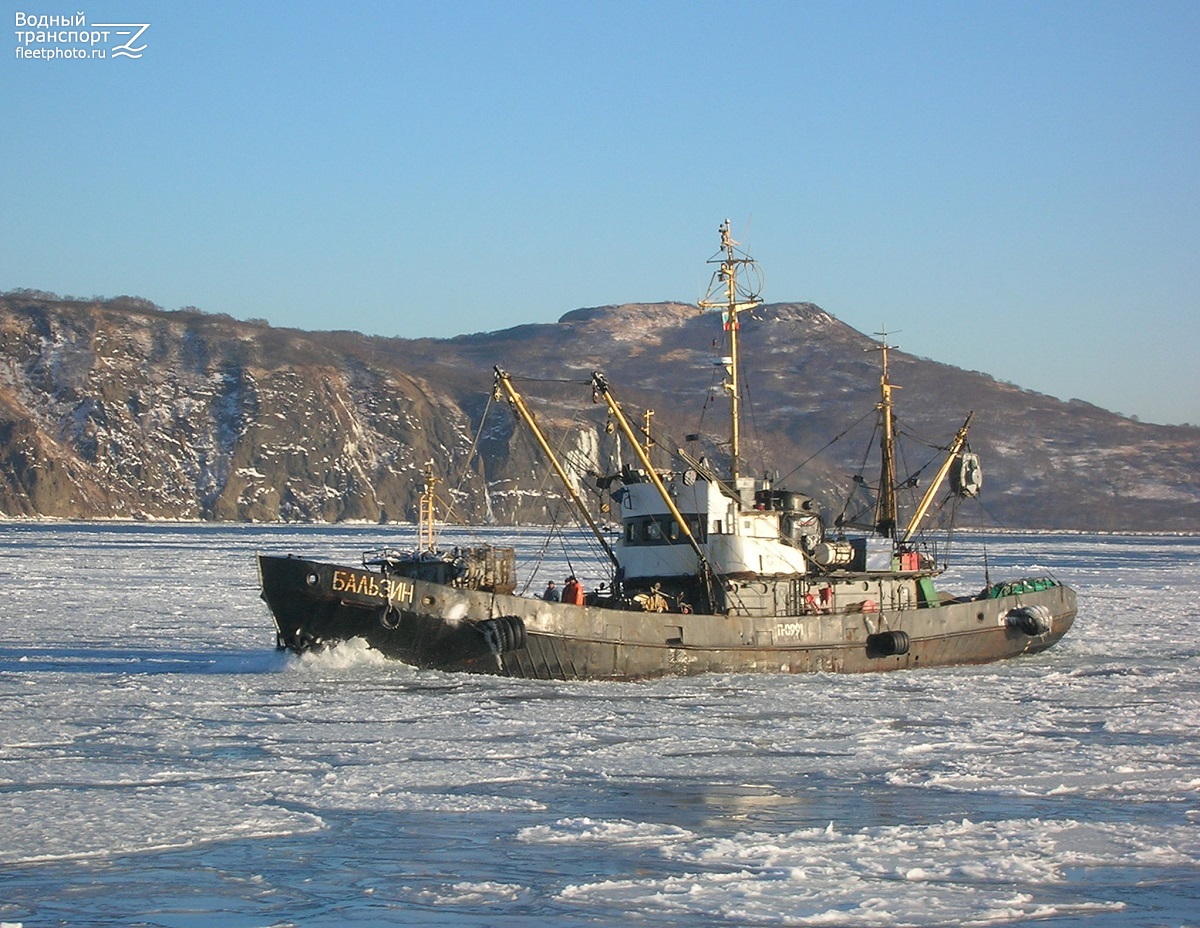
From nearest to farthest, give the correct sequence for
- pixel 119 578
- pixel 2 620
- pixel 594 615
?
pixel 594 615, pixel 2 620, pixel 119 578

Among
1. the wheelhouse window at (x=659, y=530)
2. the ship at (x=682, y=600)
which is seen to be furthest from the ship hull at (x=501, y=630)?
the wheelhouse window at (x=659, y=530)

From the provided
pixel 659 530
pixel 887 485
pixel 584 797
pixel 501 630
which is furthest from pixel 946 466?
pixel 584 797

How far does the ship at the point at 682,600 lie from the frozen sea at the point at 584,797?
2.63 ft

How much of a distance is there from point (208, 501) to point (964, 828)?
189 metres

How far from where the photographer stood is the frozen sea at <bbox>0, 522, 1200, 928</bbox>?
45.4 ft

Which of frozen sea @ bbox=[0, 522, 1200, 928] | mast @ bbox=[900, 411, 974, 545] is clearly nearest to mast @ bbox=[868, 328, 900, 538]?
mast @ bbox=[900, 411, 974, 545]

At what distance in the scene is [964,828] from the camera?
16781 mm

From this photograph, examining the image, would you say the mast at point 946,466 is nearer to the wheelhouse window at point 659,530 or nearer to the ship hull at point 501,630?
the wheelhouse window at point 659,530

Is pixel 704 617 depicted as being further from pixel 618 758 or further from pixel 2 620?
pixel 2 620

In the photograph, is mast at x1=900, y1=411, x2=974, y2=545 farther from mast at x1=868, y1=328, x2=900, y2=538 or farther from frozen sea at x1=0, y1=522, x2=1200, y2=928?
frozen sea at x1=0, y1=522, x2=1200, y2=928

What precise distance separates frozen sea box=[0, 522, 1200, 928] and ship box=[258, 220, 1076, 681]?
0.80 meters

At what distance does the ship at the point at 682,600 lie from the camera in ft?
100

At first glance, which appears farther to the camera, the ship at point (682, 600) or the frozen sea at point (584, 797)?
the ship at point (682, 600)

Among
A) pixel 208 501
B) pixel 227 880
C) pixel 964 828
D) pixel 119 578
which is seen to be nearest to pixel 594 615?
pixel 964 828
